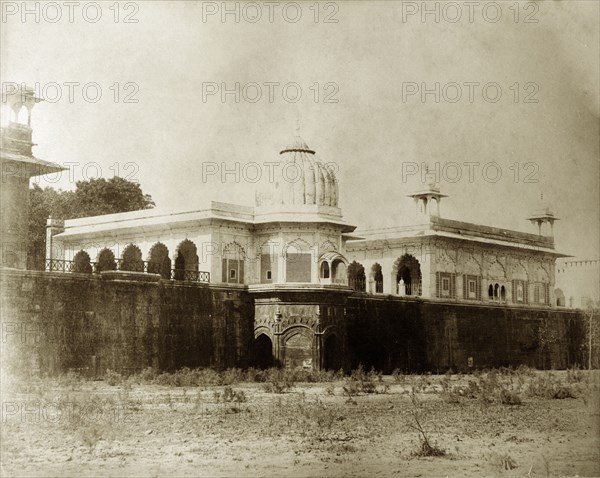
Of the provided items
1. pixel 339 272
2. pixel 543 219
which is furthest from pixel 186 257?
pixel 543 219

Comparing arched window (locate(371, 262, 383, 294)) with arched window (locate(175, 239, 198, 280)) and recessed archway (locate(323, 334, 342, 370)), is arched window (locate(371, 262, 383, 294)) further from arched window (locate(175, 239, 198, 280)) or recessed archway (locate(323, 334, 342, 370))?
arched window (locate(175, 239, 198, 280))

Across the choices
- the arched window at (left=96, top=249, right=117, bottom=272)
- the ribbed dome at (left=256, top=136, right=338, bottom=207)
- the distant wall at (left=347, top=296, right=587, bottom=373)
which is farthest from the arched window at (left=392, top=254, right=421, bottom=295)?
the arched window at (left=96, top=249, right=117, bottom=272)

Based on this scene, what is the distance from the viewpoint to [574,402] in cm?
2388

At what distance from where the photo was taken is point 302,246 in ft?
110

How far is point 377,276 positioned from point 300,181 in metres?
12.8

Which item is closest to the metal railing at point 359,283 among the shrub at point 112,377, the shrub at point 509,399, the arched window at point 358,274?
the arched window at point 358,274

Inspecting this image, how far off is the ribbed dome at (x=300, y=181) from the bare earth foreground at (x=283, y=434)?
1155 cm

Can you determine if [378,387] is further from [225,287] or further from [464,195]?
[464,195]

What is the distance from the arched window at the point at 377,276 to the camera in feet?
146

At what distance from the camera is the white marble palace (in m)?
33.1

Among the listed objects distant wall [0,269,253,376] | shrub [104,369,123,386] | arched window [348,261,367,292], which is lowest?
shrub [104,369,123,386]

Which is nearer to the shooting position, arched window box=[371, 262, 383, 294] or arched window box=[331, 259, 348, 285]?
arched window box=[331, 259, 348, 285]

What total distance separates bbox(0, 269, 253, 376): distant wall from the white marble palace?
1.06 metres

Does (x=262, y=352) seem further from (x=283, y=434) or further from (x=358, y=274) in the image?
(x=283, y=434)
